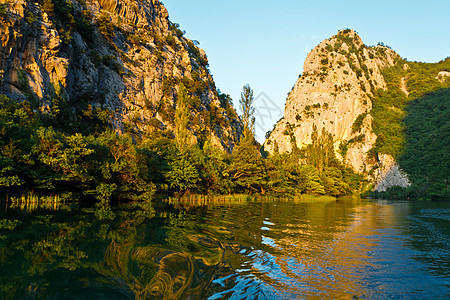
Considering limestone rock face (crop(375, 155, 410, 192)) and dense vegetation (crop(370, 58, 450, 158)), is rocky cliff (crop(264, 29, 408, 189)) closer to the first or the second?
limestone rock face (crop(375, 155, 410, 192))

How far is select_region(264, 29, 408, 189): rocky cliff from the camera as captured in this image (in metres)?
113

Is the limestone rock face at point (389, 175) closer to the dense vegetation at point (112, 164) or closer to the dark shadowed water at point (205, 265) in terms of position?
the dense vegetation at point (112, 164)

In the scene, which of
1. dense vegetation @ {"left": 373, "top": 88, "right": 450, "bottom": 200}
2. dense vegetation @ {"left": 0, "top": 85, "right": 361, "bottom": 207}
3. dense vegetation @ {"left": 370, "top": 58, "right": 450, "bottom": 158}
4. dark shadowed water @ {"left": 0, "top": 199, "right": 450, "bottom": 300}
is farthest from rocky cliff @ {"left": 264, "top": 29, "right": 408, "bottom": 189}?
dark shadowed water @ {"left": 0, "top": 199, "right": 450, "bottom": 300}

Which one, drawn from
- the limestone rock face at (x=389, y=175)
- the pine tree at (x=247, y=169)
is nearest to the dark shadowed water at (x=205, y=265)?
the pine tree at (x=247, y=169)

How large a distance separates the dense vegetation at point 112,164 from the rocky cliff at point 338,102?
65.5 meters

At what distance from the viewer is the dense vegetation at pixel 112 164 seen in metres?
21.8

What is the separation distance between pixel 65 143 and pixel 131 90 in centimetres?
4439

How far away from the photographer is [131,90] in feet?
213

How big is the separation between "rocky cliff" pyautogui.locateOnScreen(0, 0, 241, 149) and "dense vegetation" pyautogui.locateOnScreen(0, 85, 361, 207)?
512 centimetres

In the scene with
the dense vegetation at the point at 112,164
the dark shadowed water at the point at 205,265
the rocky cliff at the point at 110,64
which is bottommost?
the dark shadowed water at the point at 205,265

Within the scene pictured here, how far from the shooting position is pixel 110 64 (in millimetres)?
63750

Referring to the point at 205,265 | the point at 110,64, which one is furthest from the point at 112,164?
the point at 110,64

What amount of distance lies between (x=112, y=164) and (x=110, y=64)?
47209 millimetres

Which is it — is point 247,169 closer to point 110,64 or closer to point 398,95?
point 110,64
